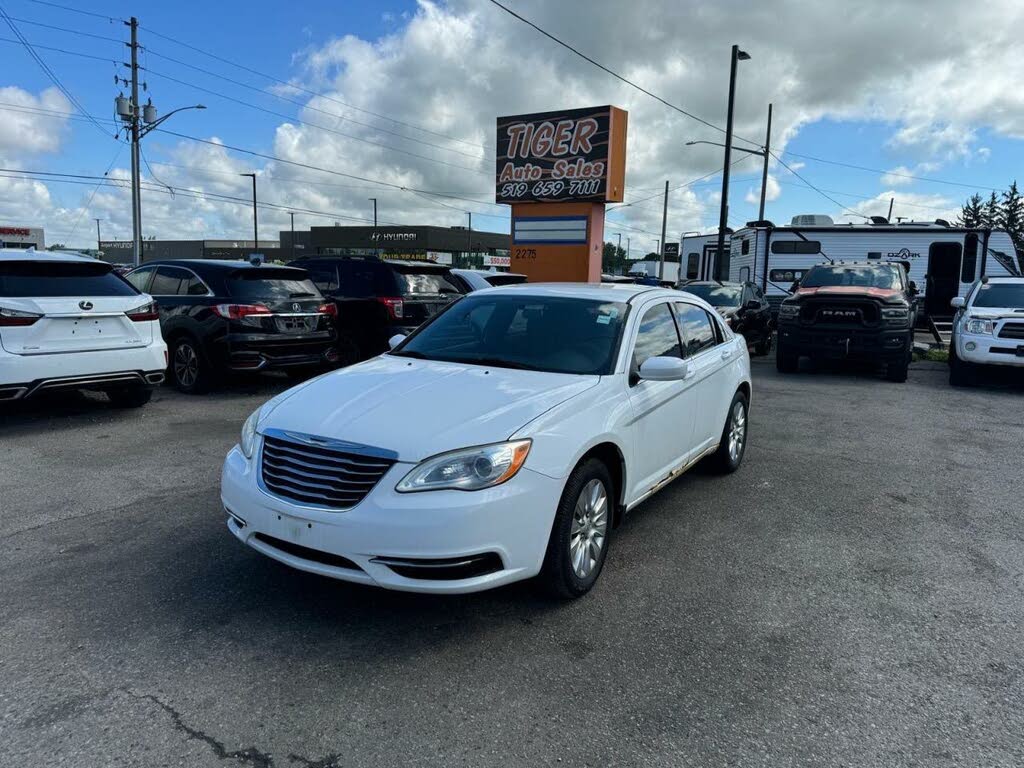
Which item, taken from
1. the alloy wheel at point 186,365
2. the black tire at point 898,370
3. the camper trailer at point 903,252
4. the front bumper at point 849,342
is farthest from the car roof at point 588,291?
the camper trailer at point 903,252

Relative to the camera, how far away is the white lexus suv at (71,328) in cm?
661

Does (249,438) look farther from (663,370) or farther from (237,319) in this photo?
(237,319)

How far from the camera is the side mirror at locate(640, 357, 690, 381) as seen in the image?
4.08 m

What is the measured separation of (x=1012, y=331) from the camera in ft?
34.6

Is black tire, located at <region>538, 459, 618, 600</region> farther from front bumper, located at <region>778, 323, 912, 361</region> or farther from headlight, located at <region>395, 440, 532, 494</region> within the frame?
front bumper, located at <region>778, 323, 912, 361</region>

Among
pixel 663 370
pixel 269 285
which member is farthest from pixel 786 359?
pixel 663 370

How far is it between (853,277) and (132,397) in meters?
11.5

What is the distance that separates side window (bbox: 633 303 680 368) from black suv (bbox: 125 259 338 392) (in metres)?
5.39

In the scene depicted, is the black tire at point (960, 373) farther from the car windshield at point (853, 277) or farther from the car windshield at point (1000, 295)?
the car windshield at point (853, 277)

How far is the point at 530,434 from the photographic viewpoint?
11.0 feet

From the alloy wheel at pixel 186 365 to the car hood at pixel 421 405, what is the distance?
5551mm

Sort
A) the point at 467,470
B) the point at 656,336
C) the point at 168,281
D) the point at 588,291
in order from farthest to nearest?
the point at 168,281 → the point at 588,291 → the point at 656,336 → the point at 467,470

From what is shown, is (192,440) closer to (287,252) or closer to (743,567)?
(743,567)

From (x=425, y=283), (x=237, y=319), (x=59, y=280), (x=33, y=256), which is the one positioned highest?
(x=33, y=256)
